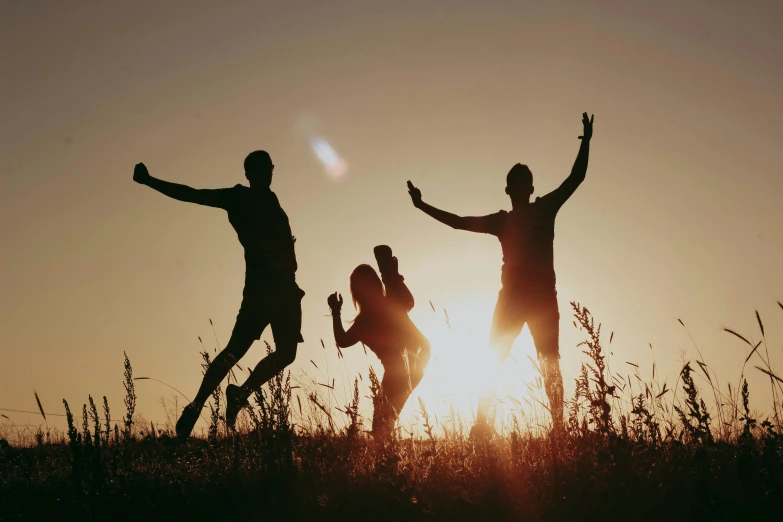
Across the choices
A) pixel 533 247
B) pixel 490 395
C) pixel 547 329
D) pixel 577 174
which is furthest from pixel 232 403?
pixel 577 174

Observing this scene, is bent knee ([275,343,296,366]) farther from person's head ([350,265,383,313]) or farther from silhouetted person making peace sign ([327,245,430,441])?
person's head ([350,265,383,313])

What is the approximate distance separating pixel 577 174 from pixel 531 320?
1.24m

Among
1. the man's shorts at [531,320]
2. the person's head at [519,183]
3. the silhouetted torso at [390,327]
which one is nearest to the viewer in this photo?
the man's shorts at [531,320]

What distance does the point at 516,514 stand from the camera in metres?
Answer: 3.46

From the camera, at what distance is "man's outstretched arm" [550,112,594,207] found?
5793mm

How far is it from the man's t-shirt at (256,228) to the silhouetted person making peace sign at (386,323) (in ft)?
2.04

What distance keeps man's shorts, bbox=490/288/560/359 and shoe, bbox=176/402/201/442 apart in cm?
238

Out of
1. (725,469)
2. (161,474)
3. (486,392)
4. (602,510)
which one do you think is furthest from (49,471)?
(725,469)

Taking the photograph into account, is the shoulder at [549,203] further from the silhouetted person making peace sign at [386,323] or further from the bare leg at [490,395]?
the silhouetted person making peace sign at [386,323]

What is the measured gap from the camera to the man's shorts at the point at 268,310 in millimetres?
5863

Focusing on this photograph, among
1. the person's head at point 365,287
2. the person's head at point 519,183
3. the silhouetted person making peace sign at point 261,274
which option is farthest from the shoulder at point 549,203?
the silhouetted person making peace sign at point 261,274

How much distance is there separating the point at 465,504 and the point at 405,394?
2645 mm

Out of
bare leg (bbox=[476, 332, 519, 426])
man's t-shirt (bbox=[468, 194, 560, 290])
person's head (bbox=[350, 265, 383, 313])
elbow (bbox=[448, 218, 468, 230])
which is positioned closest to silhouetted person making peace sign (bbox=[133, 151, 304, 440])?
person's head (bbox=[350, 265, 383, 313])

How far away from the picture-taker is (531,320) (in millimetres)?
5777
